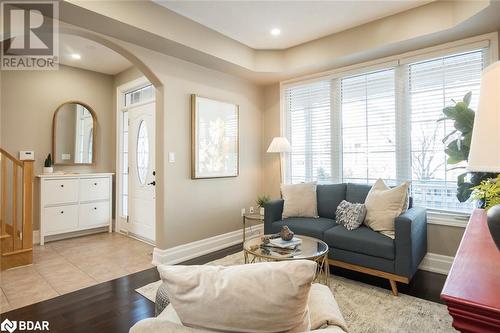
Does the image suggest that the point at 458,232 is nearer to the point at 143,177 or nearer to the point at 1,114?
the point at 143,177

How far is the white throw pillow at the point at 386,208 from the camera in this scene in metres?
2.67

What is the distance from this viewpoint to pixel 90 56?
414 centimetres

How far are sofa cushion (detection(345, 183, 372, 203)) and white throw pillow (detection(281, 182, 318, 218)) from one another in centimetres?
41

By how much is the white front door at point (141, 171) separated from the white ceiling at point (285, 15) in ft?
5.42

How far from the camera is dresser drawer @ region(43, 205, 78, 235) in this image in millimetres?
4082

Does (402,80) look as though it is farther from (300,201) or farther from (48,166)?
(48,166)

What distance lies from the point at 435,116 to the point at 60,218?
5.23m

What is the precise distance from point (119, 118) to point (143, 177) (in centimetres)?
125

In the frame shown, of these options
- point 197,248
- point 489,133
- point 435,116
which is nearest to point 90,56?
point 197,248

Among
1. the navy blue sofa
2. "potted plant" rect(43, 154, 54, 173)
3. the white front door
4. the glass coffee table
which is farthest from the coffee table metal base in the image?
"potted plant" rect(43, 154, 54, 173)

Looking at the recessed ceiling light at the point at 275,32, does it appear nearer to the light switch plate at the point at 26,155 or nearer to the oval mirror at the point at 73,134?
the oval mirror at the point at 73,134

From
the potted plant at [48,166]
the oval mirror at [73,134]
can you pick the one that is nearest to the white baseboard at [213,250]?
the potted plant at [48,166]

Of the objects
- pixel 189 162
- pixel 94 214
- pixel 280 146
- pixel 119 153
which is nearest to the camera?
pixel 189 162

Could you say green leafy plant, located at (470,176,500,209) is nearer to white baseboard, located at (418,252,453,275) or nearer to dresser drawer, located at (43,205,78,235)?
white baseboard, located at (418,252,453,275)
